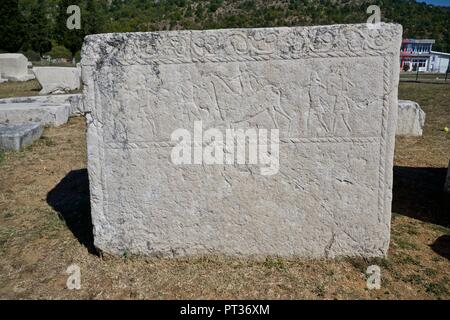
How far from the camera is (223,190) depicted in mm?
2832

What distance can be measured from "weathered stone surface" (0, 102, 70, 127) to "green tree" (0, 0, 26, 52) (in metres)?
24.3

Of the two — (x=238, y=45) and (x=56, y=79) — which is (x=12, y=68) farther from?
(x=238, y=45)

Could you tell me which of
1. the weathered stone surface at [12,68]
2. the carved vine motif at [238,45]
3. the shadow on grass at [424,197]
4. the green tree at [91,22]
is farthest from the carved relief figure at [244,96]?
the green tree at [91,22]

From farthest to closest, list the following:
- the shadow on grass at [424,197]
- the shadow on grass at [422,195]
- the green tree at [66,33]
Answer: the green tree at [66,33], the shadow on grass at [422,195], the shadow on grass at [424,197]

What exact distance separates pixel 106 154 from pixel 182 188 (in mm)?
637

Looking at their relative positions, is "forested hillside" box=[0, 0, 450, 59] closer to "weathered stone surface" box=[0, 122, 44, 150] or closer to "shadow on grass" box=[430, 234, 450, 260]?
"weathered stone surface" box=[0, 122, 44, 150]

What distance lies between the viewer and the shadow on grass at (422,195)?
373 centimetres

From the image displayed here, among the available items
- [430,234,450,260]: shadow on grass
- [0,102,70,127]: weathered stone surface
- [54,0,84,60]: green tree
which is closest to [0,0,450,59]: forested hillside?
[54,0,84,60]: green tree

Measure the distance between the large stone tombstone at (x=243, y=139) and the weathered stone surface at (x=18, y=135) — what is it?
378 centimetres

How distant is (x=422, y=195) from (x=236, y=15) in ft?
187

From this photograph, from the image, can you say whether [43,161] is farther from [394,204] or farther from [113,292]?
[394,204]

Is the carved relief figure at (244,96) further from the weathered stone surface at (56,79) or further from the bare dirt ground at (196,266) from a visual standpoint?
the weathered stone surface at (56,79)

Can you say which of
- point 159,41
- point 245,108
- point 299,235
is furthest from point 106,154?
point 299,235

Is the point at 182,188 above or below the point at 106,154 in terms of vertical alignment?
below
